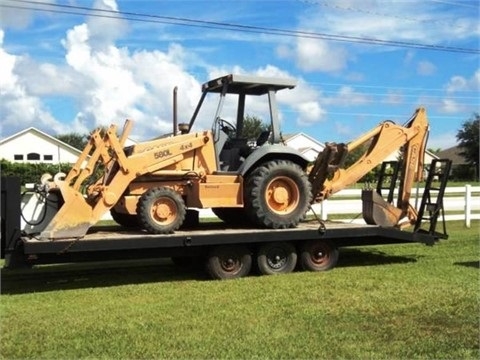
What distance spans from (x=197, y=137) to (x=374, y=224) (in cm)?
327

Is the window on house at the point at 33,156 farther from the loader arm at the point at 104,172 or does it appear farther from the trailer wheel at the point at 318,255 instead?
the trailer wheel at the point at 318,255

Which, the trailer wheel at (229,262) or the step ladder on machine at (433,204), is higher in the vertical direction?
the step ladder on machine at (433,204)

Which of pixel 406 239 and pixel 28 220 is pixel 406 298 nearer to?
pixel 406 239

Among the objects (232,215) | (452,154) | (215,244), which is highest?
(232,215)

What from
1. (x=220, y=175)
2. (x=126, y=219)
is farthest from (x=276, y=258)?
(x=126, y=219)

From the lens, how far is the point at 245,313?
6926 mm

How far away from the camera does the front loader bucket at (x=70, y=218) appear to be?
8406mm

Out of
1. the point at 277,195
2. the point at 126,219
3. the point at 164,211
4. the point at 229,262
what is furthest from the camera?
the point at 126,219

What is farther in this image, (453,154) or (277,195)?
(453,154)

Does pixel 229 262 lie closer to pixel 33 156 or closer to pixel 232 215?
pixel 232 215

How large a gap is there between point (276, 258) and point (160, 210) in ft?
6.28

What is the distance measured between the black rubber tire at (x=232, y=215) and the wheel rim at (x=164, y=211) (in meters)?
1.75

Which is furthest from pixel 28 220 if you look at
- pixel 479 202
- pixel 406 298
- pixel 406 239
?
pixel 479 202

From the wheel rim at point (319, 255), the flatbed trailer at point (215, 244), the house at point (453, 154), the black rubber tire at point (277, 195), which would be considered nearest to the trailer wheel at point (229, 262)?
the flatbed trailer at point (215, 244)
